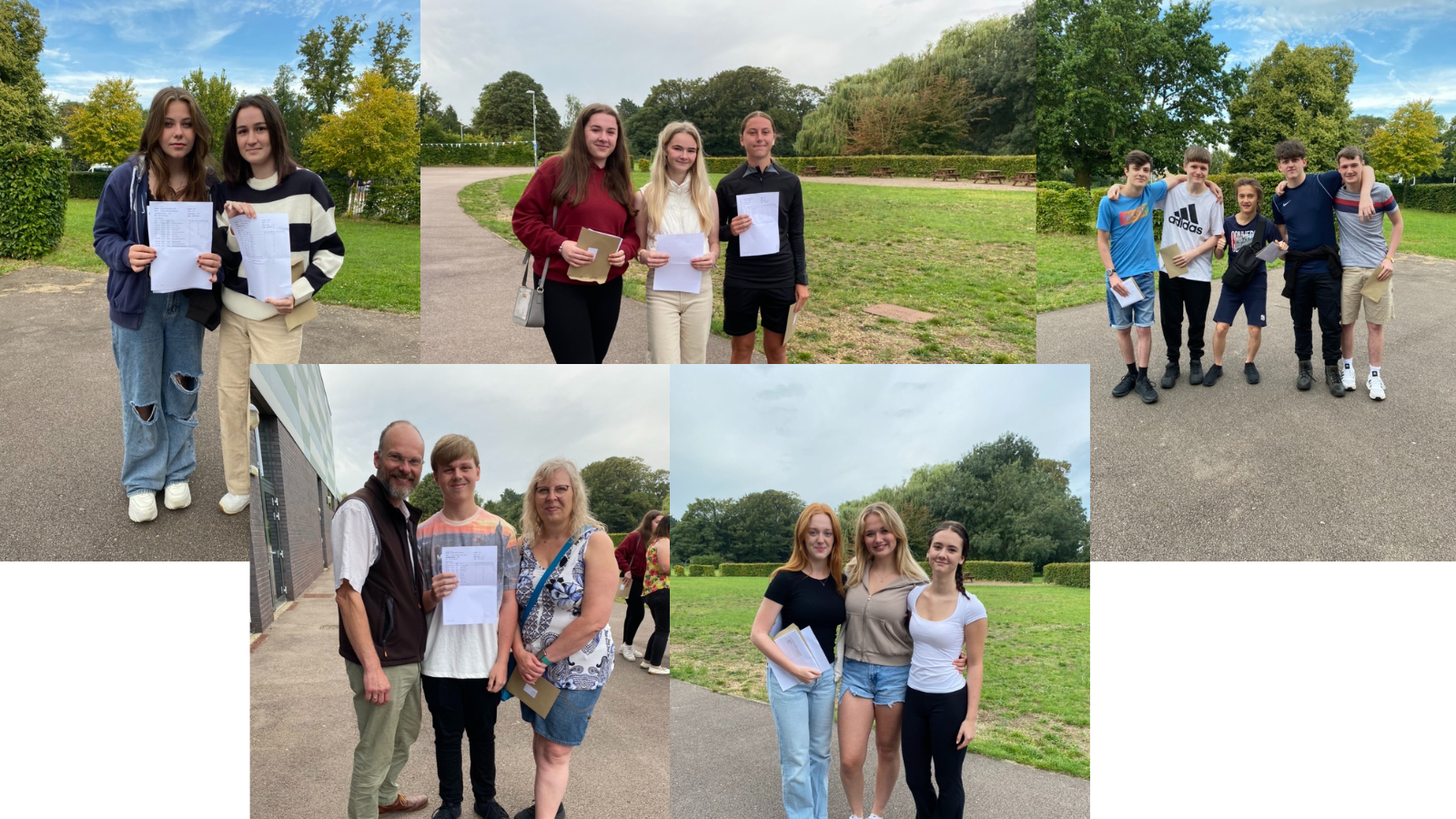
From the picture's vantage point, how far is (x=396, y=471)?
11.0 feet

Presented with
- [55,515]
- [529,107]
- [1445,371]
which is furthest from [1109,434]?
[529,107]

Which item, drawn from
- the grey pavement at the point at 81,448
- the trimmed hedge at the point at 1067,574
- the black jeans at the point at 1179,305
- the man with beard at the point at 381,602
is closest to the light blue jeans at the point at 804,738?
the man with beard at the point at 381,602

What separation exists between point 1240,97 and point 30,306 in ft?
41.1

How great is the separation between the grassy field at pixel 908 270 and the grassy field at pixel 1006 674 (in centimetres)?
326

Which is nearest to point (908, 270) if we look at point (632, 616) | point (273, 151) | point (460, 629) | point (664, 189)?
point (664, 189)

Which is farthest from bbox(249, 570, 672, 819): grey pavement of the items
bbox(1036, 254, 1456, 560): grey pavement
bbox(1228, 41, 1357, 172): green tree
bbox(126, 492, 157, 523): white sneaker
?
bbox(1228, 41, 1357, 172): green tree

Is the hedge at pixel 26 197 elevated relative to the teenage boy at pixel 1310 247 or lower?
Answer: elevated

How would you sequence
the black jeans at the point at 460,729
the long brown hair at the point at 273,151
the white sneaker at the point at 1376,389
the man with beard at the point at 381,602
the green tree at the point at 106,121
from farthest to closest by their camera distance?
1. the green tree at the point at 106,121
2. the white sneaker at the point at 1376,389
3. the long brown hair at the point at 273,151
4. the black jeans at the point at 460,729
5. the man with beard at the point at 381,602

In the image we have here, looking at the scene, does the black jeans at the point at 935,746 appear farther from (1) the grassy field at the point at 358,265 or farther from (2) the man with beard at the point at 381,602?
(1) the grassy field at the point at 358,265

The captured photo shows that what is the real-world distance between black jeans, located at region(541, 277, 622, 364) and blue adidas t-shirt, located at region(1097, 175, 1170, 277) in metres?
3.93

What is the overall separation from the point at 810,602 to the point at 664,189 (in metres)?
2.45

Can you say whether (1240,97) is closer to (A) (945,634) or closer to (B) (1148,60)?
(B) (1148,60)

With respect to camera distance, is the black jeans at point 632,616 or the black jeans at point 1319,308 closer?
the black jeans at point 632,616

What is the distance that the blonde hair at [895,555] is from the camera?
370cm
